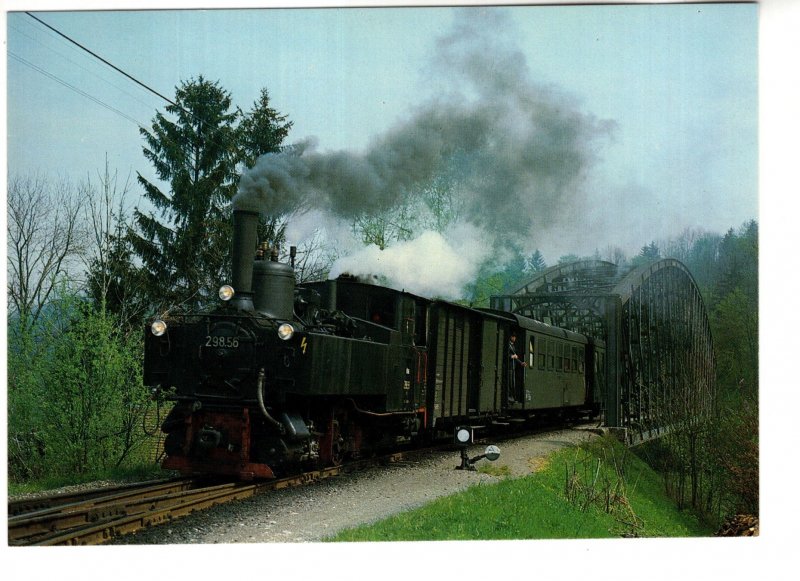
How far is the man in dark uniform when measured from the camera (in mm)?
14790

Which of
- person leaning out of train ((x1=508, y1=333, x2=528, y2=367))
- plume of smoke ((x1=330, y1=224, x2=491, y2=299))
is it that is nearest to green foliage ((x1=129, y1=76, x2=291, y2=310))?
plume of smoke ((x1=330, y1=224, x2=491, y2=299))

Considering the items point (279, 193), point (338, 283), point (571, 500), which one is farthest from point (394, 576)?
point (279, 193)

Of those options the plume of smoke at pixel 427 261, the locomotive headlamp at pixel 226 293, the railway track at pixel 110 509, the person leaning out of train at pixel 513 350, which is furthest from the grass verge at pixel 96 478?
the person leaning out of train at pixel 513 350

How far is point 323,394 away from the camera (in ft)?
30.1

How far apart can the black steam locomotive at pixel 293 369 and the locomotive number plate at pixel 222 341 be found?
12 mm

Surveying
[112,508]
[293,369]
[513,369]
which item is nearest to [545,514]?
[293,369]

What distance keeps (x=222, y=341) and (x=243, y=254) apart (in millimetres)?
1056

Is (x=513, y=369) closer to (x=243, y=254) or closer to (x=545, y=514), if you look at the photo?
(x=545, y=514)

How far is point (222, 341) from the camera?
9.22 meters

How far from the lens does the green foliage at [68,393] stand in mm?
10805

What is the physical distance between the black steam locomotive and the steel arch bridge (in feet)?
9.37

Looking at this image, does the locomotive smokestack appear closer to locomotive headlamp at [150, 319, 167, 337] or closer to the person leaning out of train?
locomotive headlamp at [150, 319, 167, 337]
